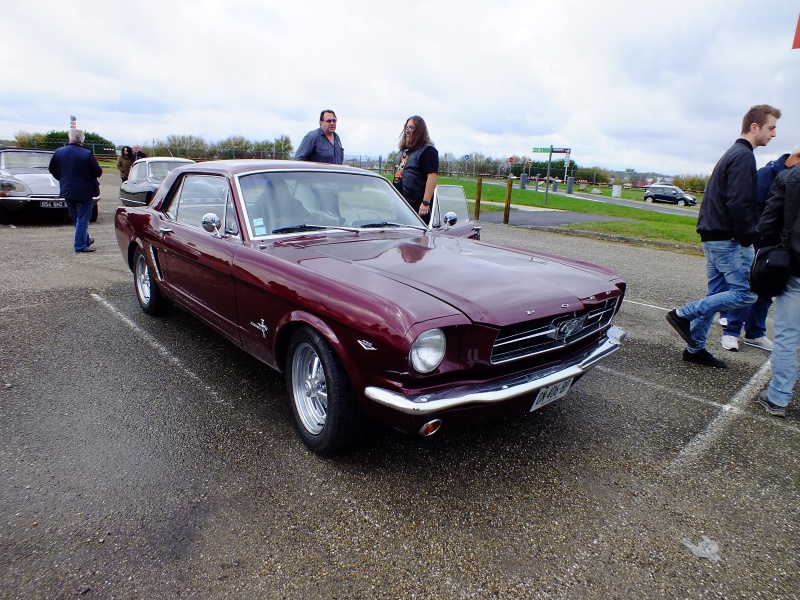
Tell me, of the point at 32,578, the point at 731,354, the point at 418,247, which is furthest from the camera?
the point at 731,354

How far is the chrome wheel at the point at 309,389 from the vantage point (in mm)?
2729

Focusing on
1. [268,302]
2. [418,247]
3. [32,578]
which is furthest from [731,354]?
[32,578]

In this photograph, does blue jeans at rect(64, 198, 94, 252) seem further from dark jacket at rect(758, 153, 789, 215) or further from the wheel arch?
dark jacket at rect(758, 153, 789, 215)

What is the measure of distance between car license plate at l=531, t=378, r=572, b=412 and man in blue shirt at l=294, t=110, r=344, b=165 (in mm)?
4754

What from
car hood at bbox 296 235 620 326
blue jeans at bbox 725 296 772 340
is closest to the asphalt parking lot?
blue jeans at bbox 725 296 772 340

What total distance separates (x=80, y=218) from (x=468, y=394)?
786 cm

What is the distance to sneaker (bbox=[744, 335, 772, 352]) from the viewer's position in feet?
15.4

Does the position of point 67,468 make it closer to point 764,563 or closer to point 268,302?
point 268,302

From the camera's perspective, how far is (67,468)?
8.43 ft

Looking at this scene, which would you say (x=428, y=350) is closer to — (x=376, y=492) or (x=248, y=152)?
(x=376, y=492)

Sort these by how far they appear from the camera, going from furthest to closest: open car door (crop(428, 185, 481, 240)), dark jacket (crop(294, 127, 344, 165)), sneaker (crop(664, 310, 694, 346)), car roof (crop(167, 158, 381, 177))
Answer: dark jacket (crop(294, 127, 344, 165))
open car door (crop(428, 185, 481, 240))
sneaker (crop(664, 310, 694, 346))
car roof (crop(167, 158, 381, 177))

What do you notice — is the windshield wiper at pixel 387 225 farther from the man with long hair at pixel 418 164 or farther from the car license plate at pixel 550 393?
the car license plate at pixel 550 393

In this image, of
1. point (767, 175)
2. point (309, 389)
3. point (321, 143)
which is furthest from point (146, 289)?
point (767, 175)

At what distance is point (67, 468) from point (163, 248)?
2.08 m
